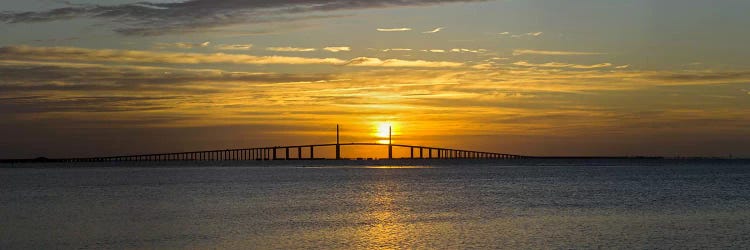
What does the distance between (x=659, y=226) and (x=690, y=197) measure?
1014 inches

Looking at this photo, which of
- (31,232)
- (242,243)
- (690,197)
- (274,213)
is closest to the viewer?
(242,243)

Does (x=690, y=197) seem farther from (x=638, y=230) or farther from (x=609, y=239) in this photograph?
(x=609, y=239)

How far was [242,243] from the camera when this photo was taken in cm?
3678

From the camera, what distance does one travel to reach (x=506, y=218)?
47938 mm

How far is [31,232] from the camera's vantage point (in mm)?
41094

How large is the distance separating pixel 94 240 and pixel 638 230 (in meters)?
→ 22.2

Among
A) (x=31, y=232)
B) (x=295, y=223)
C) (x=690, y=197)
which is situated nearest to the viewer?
(x=31, y=232)

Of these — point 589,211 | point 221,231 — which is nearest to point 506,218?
point 589,211

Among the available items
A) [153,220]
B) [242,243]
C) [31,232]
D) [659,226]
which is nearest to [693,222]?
[659,226]

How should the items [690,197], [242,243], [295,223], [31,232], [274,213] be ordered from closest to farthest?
1. [242,243]
2. [31,232]
3. [295,223]
4. [274,213]
5. [690,197]

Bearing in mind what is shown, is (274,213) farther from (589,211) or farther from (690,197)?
(690,197)

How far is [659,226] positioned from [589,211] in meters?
9.68

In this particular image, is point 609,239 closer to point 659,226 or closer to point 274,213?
point 659,226

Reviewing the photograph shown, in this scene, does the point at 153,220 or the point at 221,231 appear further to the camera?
the point at 153,220
